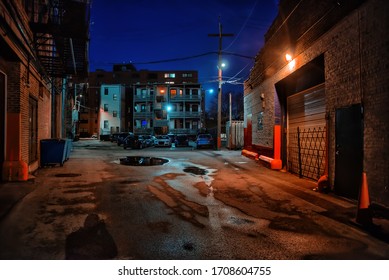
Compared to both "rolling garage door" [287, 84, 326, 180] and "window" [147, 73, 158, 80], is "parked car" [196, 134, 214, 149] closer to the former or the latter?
"rolling garage door" [287, 84, 326, 180]

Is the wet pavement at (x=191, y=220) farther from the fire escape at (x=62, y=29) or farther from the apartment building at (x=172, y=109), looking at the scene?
the apartment building at (x=172, y=109)

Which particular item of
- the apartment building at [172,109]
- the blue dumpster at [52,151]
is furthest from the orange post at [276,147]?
the apartment building at [172,109]

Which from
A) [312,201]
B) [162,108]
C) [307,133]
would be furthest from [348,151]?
[162,108]

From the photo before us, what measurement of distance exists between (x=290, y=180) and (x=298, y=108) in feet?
10.2

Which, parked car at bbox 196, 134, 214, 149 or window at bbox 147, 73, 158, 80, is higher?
window at bbox 147, 73, 158, 80

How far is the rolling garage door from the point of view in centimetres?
974

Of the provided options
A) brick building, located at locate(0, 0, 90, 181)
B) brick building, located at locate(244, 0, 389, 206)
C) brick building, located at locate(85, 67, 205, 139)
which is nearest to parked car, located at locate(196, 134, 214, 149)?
brick building, located at locate(244, 0, 389, 206)

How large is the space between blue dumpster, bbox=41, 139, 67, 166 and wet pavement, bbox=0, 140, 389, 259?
13.3 feet

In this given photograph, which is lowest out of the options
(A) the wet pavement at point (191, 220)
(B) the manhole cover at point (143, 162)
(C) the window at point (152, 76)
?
(A) the wet pavement at point (191, 220)

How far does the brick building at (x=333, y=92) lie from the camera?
637cm

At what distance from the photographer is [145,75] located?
2859 inches

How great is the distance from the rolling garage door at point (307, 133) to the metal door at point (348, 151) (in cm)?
156
